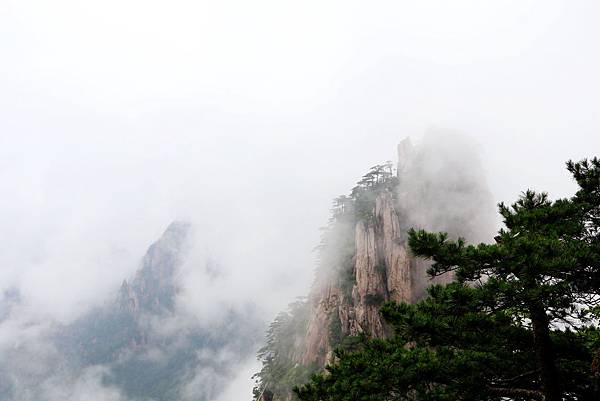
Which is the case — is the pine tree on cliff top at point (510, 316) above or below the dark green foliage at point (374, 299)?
below

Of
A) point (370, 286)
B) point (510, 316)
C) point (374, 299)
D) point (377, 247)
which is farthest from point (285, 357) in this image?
point (510, 316)

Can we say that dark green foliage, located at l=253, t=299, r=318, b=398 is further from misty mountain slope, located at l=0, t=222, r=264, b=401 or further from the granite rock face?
misty mountain slope, located at l=0, t=222, r=264, b=401

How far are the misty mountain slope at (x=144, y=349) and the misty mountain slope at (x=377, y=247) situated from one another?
97704 millimetres

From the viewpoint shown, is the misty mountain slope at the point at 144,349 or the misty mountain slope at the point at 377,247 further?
the misty mountain slope at the point at 144,349

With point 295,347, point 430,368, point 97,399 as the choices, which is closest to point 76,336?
point 97,399

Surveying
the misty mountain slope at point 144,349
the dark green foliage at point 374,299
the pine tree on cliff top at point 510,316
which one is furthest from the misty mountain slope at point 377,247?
the misty mountain slope at point 144,349

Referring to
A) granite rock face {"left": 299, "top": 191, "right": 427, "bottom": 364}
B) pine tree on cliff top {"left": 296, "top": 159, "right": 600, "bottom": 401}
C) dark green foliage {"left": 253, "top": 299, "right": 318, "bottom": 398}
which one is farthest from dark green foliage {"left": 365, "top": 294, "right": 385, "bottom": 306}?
pine tree on cliff top {"left": 296, "top": 159, "right": 600, "bottom": 401}

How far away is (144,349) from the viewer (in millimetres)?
156750

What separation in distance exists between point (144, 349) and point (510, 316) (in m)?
178

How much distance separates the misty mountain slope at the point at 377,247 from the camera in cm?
3775

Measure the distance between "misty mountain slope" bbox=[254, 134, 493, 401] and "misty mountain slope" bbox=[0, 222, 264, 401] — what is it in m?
Result: 97.7

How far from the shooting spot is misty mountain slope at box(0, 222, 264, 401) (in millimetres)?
136000

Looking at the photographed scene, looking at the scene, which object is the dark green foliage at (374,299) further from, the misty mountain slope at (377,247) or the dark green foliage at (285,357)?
the dark green foliage at (285,357)

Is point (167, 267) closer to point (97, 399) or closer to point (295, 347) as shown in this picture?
point (97, 399)
